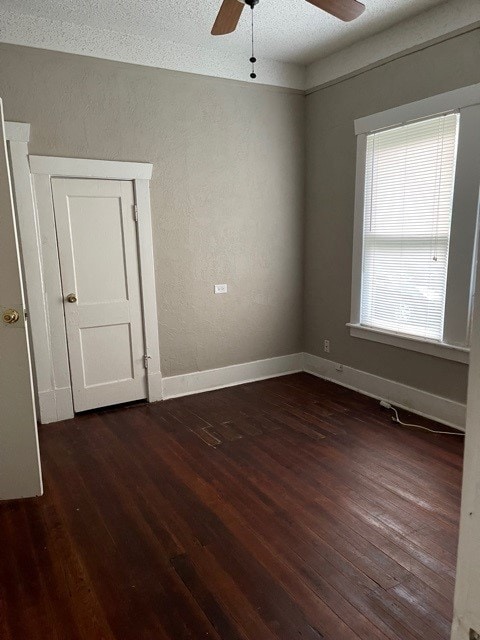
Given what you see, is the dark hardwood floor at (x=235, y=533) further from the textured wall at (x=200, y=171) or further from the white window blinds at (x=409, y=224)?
the textured wall at (x=200, y=171)

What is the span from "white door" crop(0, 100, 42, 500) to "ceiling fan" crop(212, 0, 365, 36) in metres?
1.33

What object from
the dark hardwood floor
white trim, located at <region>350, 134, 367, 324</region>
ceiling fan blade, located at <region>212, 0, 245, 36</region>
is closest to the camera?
the dark hardwood floor

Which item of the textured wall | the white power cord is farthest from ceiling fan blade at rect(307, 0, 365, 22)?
the white power cord

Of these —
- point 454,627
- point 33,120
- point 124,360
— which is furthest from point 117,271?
point 454,627

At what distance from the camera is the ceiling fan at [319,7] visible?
229 cm

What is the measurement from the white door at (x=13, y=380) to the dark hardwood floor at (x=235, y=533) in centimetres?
16

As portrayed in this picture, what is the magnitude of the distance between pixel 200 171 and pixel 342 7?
184cm

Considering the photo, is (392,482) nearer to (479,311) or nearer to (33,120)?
(479,311)

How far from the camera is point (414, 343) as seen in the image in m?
3.50

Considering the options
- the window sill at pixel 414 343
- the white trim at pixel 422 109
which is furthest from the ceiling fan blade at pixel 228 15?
the window sill at pixel 414 343

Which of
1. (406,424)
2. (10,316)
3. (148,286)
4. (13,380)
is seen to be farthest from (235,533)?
(148,286)

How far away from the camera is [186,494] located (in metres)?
2.49

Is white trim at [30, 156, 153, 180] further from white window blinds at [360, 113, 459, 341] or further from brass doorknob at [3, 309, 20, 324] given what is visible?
white window blinds at [360, 113, 459, 341]

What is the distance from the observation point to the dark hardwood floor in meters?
1.66
